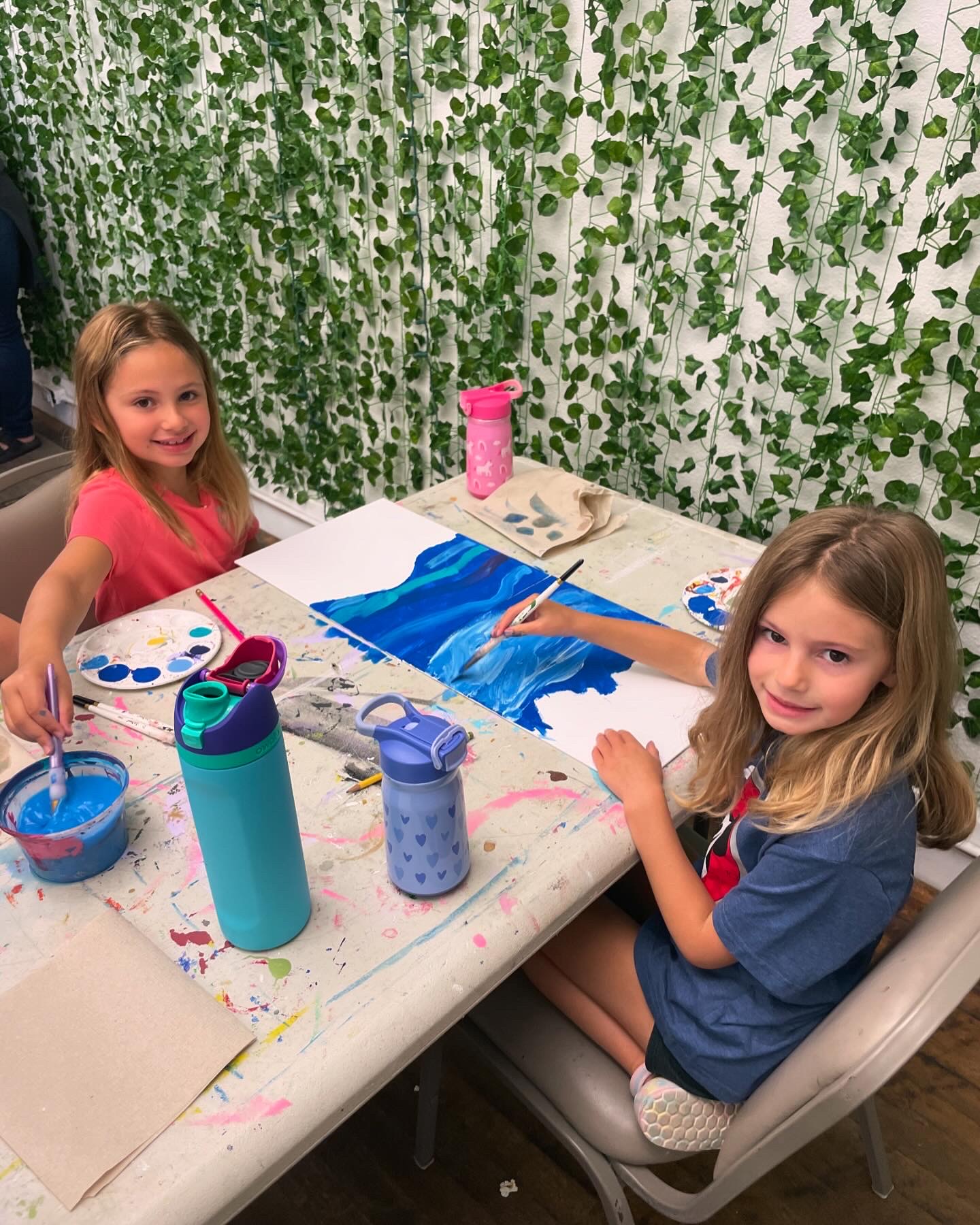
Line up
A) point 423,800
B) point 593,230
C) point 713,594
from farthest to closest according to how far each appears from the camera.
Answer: point 593,230 < point 713,594 < point 423,800

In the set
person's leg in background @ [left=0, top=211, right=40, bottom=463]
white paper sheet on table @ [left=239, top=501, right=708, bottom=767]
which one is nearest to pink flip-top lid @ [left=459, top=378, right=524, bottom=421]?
white paper sheet on table @ [left=239, top=501, right=708, bottom=767]

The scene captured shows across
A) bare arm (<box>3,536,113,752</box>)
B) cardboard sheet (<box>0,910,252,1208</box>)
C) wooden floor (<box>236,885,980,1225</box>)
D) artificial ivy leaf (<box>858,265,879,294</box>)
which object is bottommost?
wooden floor (<box>236,885,980,1225</box>)

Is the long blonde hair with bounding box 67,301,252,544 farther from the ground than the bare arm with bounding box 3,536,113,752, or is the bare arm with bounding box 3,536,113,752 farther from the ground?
the long blonde hair with bounding box 67,301,252,544

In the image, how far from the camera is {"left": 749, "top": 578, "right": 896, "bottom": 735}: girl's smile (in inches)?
31.8

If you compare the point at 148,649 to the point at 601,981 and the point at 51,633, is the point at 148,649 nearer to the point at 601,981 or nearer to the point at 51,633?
the point at 51,633

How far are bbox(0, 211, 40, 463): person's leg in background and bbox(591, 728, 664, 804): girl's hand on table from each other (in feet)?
10.1

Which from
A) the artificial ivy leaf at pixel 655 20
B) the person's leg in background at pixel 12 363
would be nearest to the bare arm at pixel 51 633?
the artificial ivy leaf at pixel 655 20

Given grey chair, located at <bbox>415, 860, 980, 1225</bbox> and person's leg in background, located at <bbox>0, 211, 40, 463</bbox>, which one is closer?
grey chair, located at <bbox>415, 860, 980, 1225</bbox>

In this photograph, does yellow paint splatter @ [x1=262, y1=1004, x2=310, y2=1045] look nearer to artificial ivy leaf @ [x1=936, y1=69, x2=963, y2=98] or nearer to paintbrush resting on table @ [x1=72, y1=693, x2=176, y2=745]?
paintbrush resting on table @ [x1=72, y1=693, x2=176, y2=745]

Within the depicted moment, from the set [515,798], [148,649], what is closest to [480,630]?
[515,798]

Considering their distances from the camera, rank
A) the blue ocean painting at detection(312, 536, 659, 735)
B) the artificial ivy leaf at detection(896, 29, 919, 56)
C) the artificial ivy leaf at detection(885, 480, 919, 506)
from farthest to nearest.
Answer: the artificial ivy leaf at detection(885, 480, 919, 506), the artificial ivy leaf at detection(896, 29, 919, 56), the blue ocean painting at detection(312, 536, 659, 735)

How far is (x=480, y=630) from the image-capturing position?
3.81 ft

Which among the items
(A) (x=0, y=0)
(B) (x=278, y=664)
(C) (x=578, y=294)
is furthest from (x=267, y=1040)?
(A) (x=0, y=0)

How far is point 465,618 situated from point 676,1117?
61 centimetres
